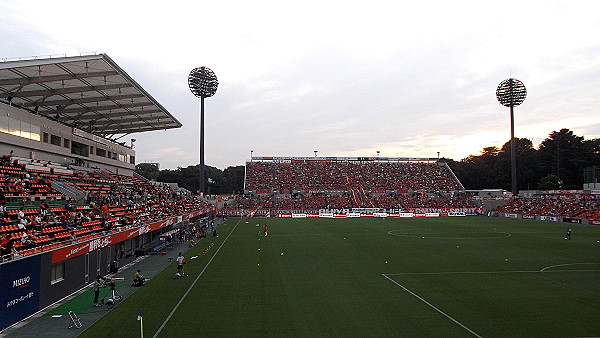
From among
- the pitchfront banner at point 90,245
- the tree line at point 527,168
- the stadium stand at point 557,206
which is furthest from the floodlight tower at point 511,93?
the pitchfront banner at point 90,245

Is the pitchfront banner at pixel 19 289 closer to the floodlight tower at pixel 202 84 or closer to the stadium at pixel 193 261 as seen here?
the stadium at pixel 193 261

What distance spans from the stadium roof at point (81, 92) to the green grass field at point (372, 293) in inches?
604

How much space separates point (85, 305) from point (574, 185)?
115166mm

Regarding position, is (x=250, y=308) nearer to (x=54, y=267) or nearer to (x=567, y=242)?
(x=54, y=267)

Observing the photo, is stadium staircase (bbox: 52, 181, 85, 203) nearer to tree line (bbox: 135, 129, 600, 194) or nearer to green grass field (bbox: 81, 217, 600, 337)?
green grass field (bbox: 81, 217, 600, 337)

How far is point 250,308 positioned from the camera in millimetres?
16797

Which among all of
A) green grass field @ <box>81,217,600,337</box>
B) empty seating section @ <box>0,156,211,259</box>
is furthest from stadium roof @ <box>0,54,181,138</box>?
green grass field @ <box>81,217,600,337</box>

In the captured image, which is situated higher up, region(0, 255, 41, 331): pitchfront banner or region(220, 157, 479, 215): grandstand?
region(220, 157, 479, 215): grandstand

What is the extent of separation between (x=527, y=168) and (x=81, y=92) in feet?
367

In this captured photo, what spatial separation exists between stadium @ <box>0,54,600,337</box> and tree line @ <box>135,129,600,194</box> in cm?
5403

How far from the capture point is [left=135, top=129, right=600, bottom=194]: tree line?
10081cm

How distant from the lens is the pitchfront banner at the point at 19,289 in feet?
46.1

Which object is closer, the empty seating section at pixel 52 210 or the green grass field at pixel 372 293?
the green grass field at pixel 372 293

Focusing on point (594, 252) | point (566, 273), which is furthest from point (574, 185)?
point (566, 273)
